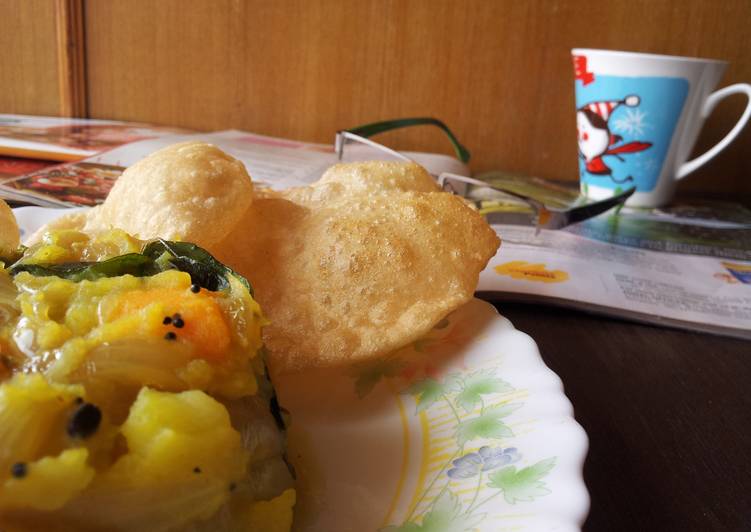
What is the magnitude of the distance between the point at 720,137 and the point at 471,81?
597 millimetres

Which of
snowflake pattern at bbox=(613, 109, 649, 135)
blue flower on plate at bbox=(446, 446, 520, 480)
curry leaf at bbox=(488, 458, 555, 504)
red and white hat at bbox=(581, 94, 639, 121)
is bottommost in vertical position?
blue flower on plate at bbox=(446, 446, 520, 480)

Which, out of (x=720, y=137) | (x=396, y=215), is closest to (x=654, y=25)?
(x=720, y=137)

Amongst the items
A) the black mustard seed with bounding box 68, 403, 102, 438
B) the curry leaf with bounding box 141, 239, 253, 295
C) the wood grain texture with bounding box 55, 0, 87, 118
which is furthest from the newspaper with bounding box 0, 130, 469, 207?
the black mustard seed with bounding box 68, 403, 102, 438

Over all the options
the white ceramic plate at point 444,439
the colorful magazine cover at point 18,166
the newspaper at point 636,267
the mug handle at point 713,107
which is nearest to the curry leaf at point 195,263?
the white ceramic plate at point 444,439

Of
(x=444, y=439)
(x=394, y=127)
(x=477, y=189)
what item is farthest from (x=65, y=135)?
(x=444, y=439)

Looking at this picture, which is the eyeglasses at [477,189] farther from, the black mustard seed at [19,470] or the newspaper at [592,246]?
the black mustard seed at [19,470]

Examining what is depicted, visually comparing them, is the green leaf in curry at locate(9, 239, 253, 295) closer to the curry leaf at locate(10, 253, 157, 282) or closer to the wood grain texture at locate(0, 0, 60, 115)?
the curry leaf at locate(10, 253, 157, 282)

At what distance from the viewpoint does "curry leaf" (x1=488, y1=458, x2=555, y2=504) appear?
0.37 m

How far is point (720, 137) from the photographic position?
1.57 metres

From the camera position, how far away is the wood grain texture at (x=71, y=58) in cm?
157

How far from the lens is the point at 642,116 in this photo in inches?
46.9

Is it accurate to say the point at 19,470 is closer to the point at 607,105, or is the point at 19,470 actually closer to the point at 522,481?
the point at 522,481

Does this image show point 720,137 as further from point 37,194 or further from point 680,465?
point 37,194

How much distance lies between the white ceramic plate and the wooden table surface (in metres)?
0.07
